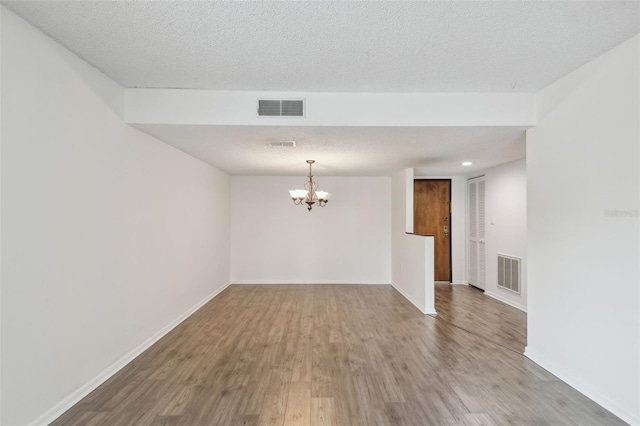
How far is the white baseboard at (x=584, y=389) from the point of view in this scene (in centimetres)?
193

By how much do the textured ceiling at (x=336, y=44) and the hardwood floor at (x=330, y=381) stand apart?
2321 mm

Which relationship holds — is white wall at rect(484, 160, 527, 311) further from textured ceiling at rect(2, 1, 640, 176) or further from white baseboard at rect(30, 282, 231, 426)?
white baseboard at rect(30, 282, 231, 426)

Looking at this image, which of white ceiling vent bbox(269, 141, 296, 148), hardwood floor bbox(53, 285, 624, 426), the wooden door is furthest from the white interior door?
white ceiling vent bbox(269, 141, 296, 148)

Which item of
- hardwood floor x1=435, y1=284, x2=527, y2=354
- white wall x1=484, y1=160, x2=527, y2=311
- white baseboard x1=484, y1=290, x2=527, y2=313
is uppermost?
white wall x1=484, y1=160, x2=527, y2=311

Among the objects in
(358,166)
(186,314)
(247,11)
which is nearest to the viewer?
(247,11)

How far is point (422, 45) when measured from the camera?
1.97 meters

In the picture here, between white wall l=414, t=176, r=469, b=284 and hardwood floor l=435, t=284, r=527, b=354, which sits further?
white wall l=414, t=176, r=469, b=284

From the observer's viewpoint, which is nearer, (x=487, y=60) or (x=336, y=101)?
(x=487, y=60)

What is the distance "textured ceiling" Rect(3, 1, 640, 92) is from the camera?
1640 mm

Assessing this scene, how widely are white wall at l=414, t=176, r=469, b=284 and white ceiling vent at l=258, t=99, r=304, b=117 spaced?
425 cm

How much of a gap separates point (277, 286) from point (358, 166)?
2.99 meters

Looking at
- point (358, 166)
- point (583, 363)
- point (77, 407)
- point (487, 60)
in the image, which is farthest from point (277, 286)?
point (487, 60)

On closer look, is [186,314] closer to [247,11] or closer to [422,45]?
[247,11]

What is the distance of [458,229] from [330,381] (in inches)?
193
